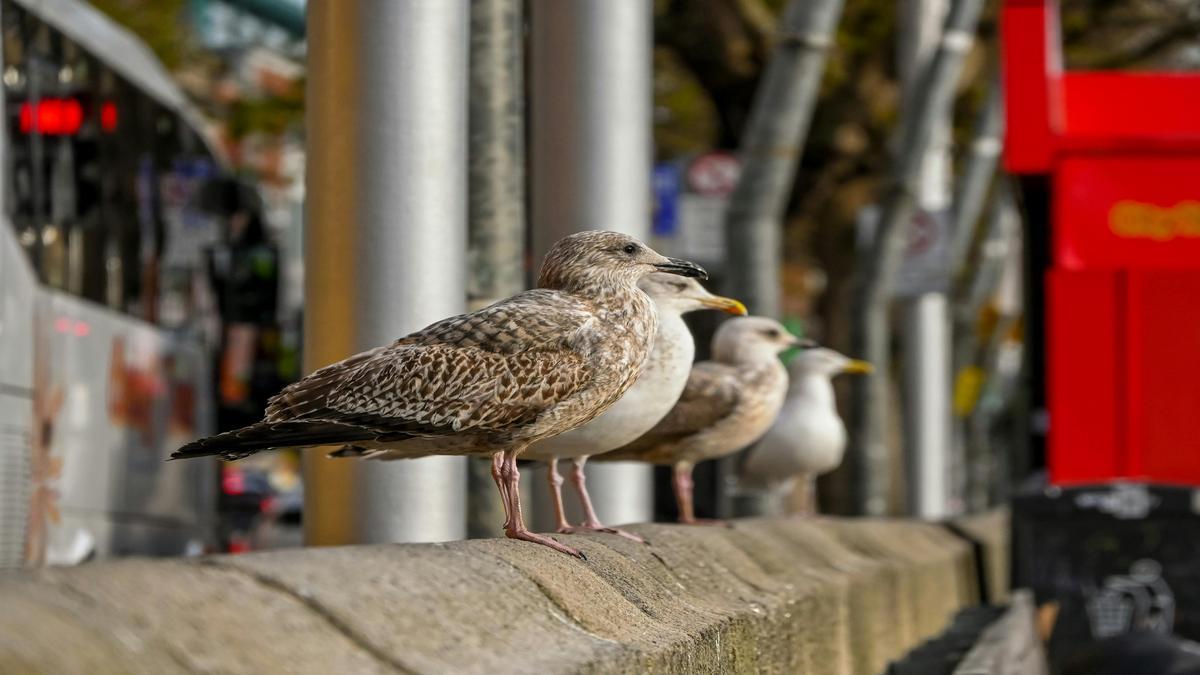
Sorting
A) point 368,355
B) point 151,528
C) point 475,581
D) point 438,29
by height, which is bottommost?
point 151,528

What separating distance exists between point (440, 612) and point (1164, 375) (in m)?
8.97

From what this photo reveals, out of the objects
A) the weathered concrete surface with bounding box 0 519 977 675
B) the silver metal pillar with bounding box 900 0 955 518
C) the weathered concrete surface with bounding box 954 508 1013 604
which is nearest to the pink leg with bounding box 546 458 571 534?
the weathered concrete surface with bounding box 0 519 977 675

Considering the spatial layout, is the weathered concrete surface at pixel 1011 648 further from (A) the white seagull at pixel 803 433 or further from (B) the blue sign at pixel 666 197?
(B) the blue sign at pixel 666 197

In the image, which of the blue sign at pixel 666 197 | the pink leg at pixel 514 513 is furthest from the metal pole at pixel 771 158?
the blue sign at pixel 666 197

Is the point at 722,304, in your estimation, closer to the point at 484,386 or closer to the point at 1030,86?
the point at 484,386

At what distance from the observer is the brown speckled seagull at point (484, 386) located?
5453 millimetres

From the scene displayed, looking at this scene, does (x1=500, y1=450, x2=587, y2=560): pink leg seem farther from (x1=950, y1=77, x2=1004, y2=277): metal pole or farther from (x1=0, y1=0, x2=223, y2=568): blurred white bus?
(x1=950, y1=77, x2=1004, y2=277): metal pole

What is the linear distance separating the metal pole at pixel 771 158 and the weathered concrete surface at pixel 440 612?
6.74m

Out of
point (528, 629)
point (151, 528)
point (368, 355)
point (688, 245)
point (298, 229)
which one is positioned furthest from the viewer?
point (298, 229)

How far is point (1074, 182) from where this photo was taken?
1240 cm

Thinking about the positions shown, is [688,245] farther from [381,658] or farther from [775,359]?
[381,658]

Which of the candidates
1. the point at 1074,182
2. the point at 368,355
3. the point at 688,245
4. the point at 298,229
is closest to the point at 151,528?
the point at 688,245

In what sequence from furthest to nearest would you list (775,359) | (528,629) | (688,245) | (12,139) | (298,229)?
1. (298,229)
2. (688,245)
3. (12,139)
4. (775,359)
5. (528,629)

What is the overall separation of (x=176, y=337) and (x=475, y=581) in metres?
14.0
